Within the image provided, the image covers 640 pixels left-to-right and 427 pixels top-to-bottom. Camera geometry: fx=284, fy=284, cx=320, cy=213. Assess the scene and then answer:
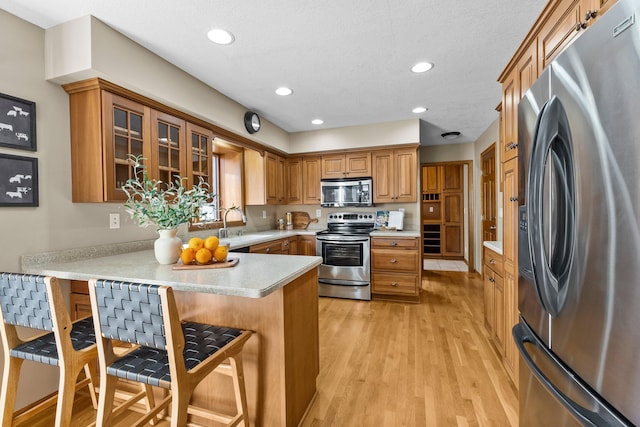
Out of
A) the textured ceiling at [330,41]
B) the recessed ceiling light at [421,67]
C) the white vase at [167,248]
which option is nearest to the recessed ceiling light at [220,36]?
the textured ceiling at [330,41]

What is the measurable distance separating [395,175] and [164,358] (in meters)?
3.60

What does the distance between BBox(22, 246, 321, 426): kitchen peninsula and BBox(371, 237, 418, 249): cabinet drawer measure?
2189 millimetres

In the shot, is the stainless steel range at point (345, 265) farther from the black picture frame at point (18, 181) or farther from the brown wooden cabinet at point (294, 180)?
the black picture frame at point (18, 181)

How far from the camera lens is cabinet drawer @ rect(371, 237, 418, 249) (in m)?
3.66

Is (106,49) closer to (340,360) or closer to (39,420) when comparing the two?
(39,420)

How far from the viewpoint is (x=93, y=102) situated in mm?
1893

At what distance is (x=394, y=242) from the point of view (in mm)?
3725

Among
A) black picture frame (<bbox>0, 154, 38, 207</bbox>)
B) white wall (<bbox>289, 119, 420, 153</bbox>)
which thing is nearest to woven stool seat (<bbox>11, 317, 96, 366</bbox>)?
black picture frame (<bbox>0, 154, 38, 207</bbox>)

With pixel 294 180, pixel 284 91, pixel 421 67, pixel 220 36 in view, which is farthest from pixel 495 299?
pixel 294 180

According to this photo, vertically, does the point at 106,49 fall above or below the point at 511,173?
above

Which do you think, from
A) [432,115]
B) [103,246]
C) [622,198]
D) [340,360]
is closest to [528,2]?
[622,198]

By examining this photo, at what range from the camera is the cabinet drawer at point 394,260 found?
366cm

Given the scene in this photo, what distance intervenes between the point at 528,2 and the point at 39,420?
382cm

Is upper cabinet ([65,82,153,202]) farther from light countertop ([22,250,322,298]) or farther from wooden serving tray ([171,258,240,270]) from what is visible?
wooden serving tray ([171,258,240,270])
